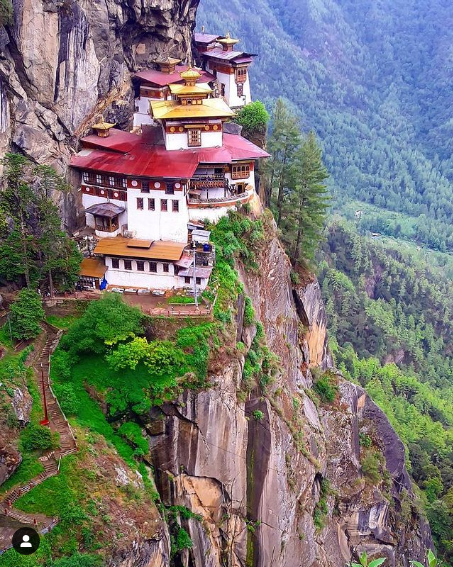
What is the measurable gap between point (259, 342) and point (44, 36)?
25074 millimetres

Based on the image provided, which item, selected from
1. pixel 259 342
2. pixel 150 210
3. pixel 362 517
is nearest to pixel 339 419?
pixel 362 517

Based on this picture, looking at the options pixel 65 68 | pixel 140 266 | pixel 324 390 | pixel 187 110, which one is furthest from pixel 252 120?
pixel 324 390

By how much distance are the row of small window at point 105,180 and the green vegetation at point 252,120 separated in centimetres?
1841

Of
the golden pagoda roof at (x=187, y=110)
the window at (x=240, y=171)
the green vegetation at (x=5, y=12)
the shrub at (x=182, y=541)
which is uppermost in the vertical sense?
the green vegetation at (x=5, y=12)

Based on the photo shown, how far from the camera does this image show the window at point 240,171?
5061cm

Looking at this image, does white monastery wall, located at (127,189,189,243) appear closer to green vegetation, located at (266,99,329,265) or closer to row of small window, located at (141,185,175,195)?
row of small window, located at (141,185,175,195)

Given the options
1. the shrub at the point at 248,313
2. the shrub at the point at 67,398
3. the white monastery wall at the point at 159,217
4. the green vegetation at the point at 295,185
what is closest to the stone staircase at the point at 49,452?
the shrub at the point at 67,398

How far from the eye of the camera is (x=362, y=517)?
57.0 metres

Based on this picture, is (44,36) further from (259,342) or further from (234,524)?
(234,524)

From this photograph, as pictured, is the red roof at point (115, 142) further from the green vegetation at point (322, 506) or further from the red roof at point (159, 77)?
the green vegetation at point (322, 506)

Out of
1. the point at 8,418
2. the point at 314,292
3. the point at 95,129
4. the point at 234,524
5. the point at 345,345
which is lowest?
the point at 345,345

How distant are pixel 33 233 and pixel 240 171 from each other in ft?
56.7

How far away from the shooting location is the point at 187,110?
162 feet

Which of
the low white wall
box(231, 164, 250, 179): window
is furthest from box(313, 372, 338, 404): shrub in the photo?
the low white wall
